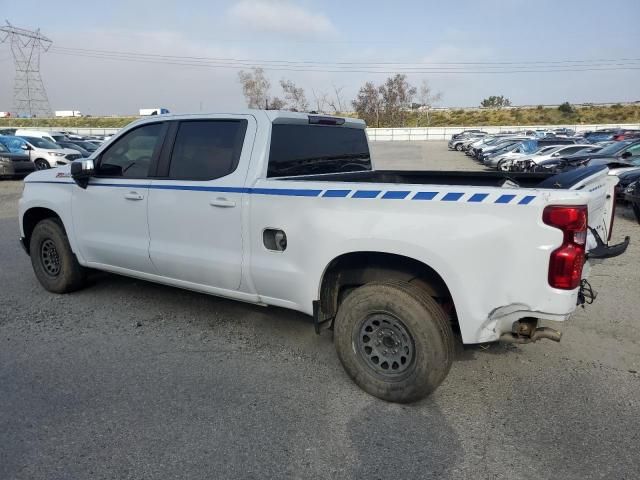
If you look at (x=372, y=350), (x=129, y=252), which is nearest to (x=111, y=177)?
(x=129, y=252)

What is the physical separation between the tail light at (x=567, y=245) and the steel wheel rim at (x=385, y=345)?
96cm

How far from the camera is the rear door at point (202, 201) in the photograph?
379 cm

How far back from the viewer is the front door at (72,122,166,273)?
439 cm

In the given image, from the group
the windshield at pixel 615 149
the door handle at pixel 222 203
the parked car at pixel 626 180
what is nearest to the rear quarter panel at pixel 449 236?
the door handle at pixel 222 203

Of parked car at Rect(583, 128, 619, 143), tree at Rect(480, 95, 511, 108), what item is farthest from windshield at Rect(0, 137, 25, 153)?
tree at Rect(480, 95, 511, 108)

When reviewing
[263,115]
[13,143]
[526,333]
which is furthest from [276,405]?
[13,143]

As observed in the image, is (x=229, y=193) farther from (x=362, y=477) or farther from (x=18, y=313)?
(x=18, y=313)

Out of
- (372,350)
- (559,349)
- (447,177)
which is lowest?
(559,349)

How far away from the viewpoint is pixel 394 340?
323 cm

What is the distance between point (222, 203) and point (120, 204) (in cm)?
132

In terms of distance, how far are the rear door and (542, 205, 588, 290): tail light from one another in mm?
2159

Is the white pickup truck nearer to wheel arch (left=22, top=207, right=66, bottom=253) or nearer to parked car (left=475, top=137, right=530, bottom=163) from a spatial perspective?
wheel arch (left=22, top=207, right=66, bottom=253)

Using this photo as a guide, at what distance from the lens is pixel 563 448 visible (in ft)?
9.04

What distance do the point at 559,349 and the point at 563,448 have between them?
1.46 metres
